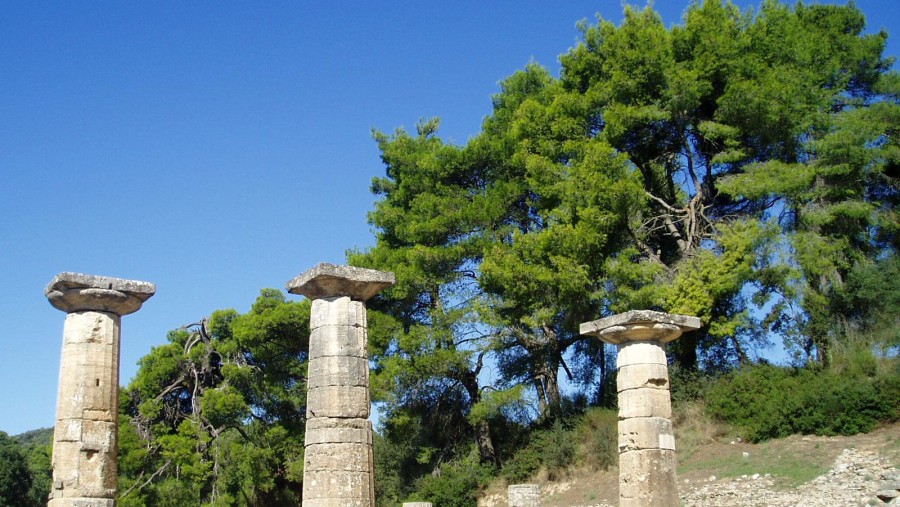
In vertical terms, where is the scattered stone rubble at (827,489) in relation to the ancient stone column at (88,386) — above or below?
below

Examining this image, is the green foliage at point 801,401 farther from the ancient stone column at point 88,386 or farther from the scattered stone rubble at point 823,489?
the ancient stone column at point 88,386

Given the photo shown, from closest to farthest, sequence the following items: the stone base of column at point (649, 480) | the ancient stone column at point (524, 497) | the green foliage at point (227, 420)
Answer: the stone base of column at point (649, 480), the ancient stone column at point (524, 497), the green foliage at point (227, 420)

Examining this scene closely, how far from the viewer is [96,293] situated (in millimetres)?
11164

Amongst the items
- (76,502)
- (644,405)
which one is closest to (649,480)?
(644,405)

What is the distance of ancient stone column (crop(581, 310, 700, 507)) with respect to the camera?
480 inches

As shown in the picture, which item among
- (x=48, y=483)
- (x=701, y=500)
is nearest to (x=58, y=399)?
(x=701, y=500)

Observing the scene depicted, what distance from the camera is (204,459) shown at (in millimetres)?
26234

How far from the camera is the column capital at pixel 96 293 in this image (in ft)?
36.2

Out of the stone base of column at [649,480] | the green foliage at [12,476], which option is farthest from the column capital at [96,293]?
the green foliage at [12,476]

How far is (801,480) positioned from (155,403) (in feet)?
60.2

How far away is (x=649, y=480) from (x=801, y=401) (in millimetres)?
8624

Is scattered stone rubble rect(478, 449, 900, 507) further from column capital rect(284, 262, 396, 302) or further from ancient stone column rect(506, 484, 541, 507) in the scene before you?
column capital rect(284, 262, 396, 302)

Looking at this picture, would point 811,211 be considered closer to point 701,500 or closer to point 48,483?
point 701,500

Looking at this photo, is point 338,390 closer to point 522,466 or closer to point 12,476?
point 522,466
